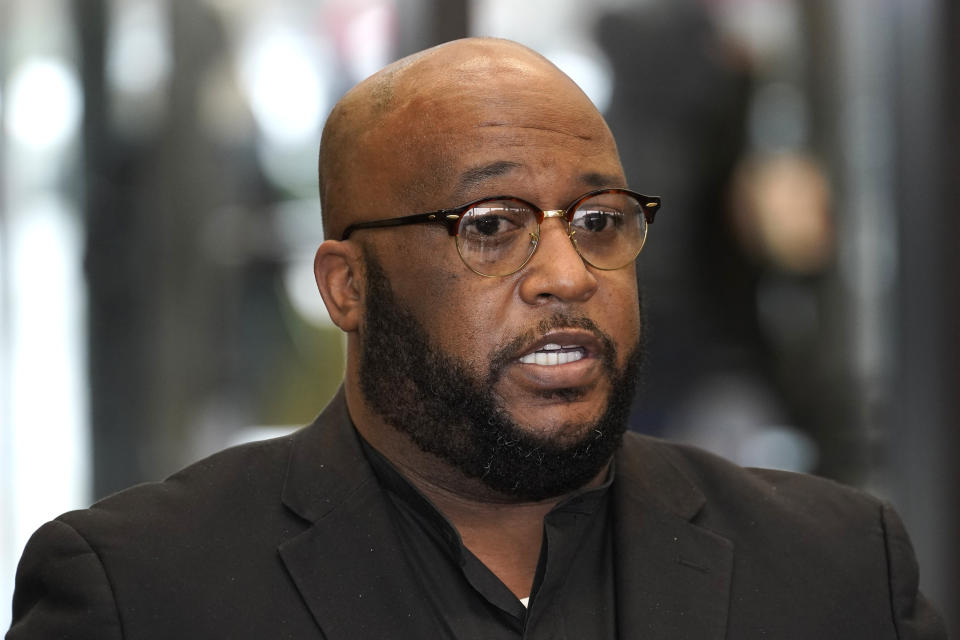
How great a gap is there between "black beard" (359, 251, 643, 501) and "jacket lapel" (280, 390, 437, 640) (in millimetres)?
106

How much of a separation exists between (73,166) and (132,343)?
1.80ft

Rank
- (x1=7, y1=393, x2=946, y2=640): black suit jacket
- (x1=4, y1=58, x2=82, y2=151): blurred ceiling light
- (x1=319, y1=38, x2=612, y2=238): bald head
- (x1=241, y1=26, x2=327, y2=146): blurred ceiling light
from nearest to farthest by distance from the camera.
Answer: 1. (x1=7, y1=393, x2=946, y2=640): black suit jacket
2. (x1=319, y1=38, x2=612, y2=238): bald head
3. (x1=4, y1=58, x2=82, y2=151): blurred ceiling light
4. (x1=241, y1=26, x2=327, y2=146): blurred ceiling light

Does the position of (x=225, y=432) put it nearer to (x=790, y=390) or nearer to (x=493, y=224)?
(x=790, y=390)

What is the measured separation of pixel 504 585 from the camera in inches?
65.5

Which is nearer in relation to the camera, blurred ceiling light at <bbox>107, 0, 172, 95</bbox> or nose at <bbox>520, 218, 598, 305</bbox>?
nose at <bbox>520, 218, 598, 305</bbox>

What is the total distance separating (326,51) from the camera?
3.59 metres

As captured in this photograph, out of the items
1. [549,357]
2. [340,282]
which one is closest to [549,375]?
[549,357]

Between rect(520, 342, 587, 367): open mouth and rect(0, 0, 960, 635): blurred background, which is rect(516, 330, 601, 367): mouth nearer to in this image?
rect(520, 342, 587, 367): open mouth

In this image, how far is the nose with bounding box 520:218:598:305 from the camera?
5.35ft

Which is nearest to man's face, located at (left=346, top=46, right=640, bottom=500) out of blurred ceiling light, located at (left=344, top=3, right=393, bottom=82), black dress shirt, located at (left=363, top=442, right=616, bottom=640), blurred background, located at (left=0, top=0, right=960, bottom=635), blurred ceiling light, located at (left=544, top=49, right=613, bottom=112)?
black dress shirt, located at (left=363, top=442, right=616, bottom=640)

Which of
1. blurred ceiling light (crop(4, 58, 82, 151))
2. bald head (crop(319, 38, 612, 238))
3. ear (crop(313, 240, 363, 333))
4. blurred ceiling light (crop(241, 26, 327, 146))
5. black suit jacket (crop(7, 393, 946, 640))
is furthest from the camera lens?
blurred ceiling light (crop(241, 26, 327, 146))

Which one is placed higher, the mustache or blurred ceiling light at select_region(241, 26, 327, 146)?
blurred ceiling light at select_region(241, 26, 327, 146)

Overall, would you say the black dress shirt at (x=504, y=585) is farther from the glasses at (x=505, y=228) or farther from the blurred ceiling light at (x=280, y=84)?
the blurred ceiling light at (x=280, y=84)

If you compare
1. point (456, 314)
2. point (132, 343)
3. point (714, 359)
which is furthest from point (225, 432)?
point (456, 314)
